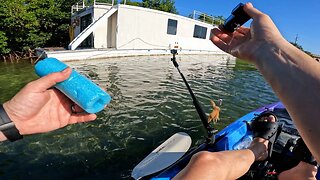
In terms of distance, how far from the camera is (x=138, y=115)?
6.81m

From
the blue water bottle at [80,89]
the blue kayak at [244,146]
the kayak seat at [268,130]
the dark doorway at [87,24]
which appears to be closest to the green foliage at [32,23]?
the dark doorway at [87,24]

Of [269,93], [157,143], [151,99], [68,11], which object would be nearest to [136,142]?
[157,143]

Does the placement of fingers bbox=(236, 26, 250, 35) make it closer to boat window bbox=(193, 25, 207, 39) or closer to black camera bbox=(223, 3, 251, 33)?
black camera bbox=(223, 3, 251, 33)

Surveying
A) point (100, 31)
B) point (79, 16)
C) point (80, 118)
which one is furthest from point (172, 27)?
point (80, 118)

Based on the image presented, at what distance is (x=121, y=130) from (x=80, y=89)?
12.6ft

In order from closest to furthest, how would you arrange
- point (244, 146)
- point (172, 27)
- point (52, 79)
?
point (52, 79) < point (244, 146) < point (172, 27)

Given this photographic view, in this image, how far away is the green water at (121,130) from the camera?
4.34 meters

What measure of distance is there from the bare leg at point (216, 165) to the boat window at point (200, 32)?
2222cm

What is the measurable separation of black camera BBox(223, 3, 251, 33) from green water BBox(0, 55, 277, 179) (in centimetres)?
304

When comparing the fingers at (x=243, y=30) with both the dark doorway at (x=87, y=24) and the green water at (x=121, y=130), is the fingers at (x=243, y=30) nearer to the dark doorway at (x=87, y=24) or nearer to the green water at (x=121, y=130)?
the green water at (x=121, y=130)

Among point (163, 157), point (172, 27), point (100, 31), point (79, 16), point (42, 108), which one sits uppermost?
point (79, 16)

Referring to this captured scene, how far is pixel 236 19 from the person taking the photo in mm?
1935

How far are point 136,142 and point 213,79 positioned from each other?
862cm

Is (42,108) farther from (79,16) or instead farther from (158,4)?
(158,4)
